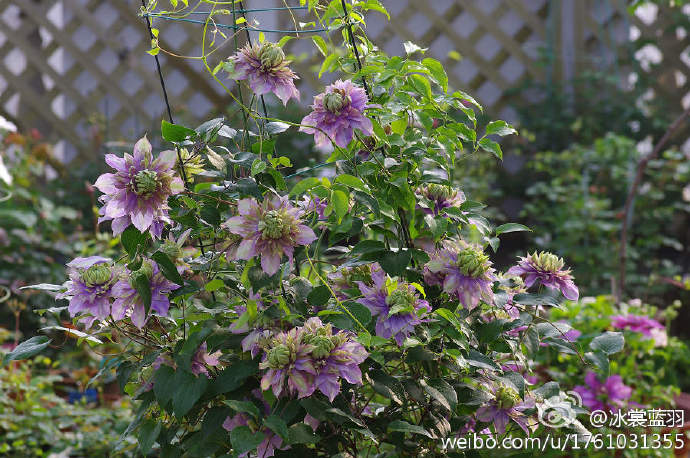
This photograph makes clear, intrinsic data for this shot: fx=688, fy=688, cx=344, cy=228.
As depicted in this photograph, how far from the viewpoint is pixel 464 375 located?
2.84 feet

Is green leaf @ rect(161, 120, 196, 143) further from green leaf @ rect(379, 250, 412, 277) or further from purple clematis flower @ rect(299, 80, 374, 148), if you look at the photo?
green leaf @ rect(379, 250, 412, 277)

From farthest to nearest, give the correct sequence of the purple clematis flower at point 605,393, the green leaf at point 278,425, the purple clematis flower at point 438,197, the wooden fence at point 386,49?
1. the wooden fence at point 386,49
2. the purple clematis flower at point 605,393
3. the purple clematis flower at point 438,197
4. the green leaf at point 278,425

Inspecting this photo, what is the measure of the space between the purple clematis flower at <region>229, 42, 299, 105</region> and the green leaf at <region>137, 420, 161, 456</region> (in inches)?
15.6

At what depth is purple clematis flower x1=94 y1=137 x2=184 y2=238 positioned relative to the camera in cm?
70

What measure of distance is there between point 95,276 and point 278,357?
0.24m

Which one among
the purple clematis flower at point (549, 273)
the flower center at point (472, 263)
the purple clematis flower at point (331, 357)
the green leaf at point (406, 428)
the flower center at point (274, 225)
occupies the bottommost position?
the green leaf at point (406, 428)

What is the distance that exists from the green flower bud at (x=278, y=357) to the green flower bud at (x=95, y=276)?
22cm

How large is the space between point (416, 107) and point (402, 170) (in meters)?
0.08

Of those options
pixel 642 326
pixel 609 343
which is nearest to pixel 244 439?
pixel 609 343

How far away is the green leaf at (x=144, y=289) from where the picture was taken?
72 centimetres

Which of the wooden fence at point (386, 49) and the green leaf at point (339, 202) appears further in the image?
the wooden fence at point (386, 49)

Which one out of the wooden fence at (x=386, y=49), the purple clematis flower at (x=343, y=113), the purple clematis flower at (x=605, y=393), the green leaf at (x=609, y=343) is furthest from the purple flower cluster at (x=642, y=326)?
the wooden fence at (x=386, y=49)

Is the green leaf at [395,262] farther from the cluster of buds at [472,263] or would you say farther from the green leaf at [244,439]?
the green leaf at [244,439]

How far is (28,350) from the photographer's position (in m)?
0.76
